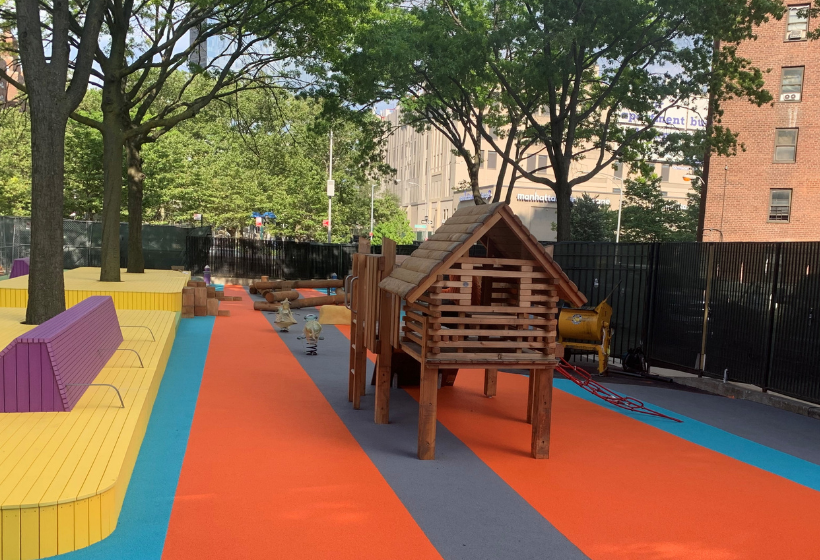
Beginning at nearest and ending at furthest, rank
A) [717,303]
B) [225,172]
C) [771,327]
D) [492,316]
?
[492,316]
[771,327]
[717,303]
[225,172]

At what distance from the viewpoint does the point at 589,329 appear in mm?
13352

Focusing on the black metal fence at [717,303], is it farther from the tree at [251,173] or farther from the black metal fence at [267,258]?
the tree at [251,173]

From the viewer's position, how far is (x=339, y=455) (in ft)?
25.0

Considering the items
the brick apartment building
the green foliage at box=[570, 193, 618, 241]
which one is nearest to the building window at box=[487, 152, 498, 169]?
the green foliage at box=[570, 193, 618, 241]

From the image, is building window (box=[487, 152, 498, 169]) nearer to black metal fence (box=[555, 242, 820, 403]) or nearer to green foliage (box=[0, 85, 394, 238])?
green foliage (box=[0, 85, 394, 238])

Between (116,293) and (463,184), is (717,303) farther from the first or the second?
(463,184)

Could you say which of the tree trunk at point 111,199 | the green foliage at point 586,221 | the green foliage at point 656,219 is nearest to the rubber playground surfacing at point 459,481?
the tree trunk at point 111,199

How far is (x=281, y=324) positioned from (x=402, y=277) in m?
10.3

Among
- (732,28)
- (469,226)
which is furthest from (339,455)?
(732,28)

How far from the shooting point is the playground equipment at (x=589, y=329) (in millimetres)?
13344

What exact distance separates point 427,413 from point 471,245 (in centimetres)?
182

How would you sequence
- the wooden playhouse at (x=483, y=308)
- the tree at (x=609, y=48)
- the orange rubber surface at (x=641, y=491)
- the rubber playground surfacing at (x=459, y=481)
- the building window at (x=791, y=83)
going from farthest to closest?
1. the building window at (x=791, y=83)
2. the tree at (x=609, y=48)
3. the wooden playhouse at (x=483, y=308)
4. the orange rubber surface at (x=641, y=491)
5. the rubber playground surfacing at (x=459, y=481)

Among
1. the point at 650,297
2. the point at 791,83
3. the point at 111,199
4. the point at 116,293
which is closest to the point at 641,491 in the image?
the point at 650,297

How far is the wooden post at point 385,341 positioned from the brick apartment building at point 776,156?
112 ft
